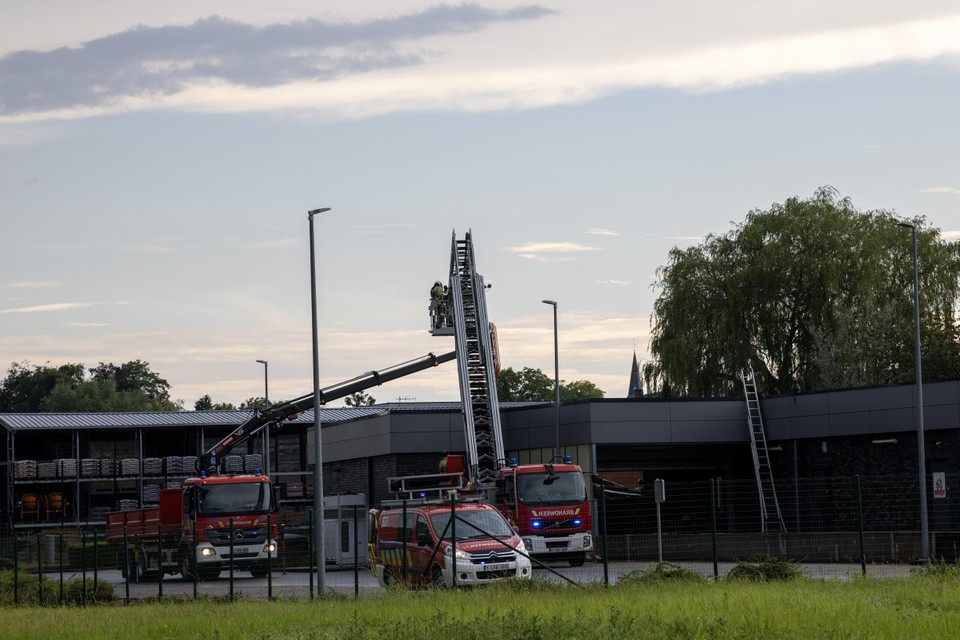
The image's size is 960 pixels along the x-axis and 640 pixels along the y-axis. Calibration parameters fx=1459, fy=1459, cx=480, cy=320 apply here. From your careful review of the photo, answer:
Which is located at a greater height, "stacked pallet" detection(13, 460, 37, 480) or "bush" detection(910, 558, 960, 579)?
"stacked pallet" detection(13, 460, 37, 480)

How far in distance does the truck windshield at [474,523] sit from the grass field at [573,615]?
353cm

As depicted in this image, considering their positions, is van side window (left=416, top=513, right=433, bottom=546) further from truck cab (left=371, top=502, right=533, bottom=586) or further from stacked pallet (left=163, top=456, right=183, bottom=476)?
stacked pallet (left=163, top=456, right=183, bottom=476)

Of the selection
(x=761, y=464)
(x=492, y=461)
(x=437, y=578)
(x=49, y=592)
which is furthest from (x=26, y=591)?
(x=761, y=464)

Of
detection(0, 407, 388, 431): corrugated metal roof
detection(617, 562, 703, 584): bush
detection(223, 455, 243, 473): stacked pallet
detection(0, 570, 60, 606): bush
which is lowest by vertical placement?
detection(0, 570, 60, 606): bush

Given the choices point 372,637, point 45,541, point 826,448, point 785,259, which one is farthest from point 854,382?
point 372,637

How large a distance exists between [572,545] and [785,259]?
2511cm

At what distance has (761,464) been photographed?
2015 inches

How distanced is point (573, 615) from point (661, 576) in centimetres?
567

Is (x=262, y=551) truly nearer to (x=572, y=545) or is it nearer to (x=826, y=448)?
(x=572, y=545)

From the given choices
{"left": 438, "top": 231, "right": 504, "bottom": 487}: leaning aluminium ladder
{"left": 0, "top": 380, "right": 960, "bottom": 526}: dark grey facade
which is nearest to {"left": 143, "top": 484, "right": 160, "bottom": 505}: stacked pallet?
{"left": 0, "top": 380, "right": 960, "bottom": 526}: dark grey facade

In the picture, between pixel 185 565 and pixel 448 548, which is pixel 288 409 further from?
pixel 448 548

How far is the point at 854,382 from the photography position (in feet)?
196

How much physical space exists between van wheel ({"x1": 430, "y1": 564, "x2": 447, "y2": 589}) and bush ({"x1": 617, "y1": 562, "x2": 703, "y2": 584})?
4136 mm

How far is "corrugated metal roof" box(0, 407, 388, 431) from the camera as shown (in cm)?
7575
